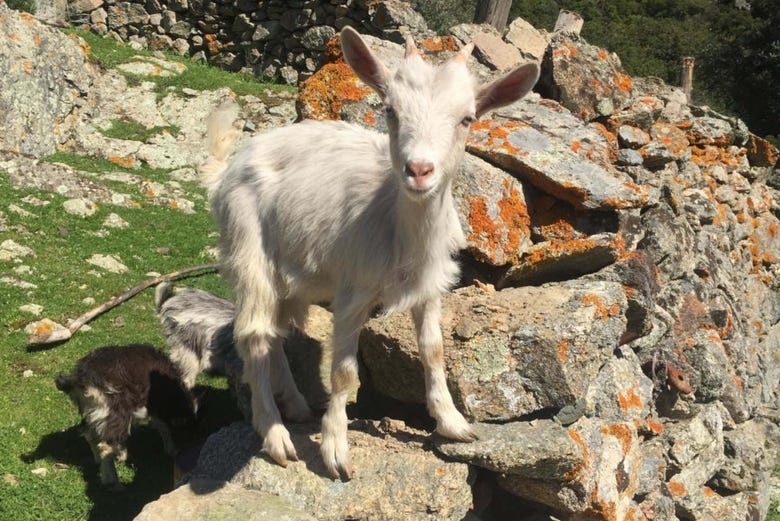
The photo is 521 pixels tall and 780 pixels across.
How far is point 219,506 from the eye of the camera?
4.73 m

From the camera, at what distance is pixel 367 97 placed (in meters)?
6.87

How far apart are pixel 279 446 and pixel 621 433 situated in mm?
2452

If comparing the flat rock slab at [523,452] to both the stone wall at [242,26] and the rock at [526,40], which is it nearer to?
the rock at [526,40]

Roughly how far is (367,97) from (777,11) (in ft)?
91.7

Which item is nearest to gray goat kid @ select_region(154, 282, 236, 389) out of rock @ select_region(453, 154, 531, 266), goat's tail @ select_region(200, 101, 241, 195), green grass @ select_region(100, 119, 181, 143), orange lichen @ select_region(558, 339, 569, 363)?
goat's tail @ select_region(200, 101, 241, 195)

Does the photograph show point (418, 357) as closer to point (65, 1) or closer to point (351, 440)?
point (351, 440)

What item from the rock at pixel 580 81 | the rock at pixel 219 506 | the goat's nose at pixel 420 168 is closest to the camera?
the goat's nose at pixel 420 168

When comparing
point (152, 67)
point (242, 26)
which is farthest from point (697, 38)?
point (152, 67)

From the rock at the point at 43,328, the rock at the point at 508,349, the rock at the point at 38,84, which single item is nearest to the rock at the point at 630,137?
the rock at the point at 508,349

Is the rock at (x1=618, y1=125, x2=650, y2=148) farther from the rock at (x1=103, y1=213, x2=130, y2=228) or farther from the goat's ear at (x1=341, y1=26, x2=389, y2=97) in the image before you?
the rock at (x1=103, y1=213, x2=130, y2=228)

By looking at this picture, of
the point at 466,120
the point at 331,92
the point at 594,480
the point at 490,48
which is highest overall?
the point at 466,120

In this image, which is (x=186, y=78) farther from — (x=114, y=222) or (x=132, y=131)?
(x=114, y=222)

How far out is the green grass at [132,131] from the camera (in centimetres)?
1309

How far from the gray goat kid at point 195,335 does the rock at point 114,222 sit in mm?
3012
